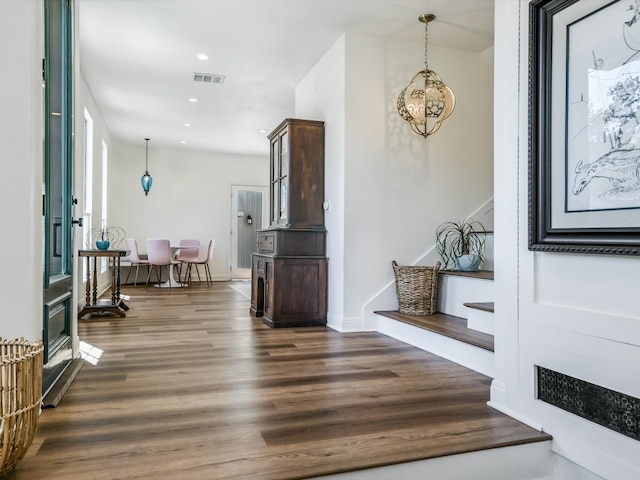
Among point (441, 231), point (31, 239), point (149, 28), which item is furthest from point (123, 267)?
point (31, 239)

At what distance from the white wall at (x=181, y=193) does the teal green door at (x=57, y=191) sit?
6254 mm

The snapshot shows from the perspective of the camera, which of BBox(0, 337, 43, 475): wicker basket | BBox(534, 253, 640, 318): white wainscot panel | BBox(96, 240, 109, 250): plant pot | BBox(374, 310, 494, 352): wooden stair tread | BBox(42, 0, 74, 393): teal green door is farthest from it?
BBox(96, 240, 109, 250): plant pot

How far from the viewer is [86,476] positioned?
4.74ft

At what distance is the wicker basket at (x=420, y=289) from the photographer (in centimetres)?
384

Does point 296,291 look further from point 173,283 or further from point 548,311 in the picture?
point 173,283

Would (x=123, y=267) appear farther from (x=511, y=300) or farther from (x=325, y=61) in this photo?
(x=511, y=300)

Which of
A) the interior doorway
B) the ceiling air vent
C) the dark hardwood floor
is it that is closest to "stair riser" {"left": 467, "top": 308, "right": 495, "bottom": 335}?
the dark hardwood floor

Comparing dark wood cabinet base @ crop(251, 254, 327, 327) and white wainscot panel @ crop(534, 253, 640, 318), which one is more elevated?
white wainscot panel @ crop(534, 253, 640, 318)

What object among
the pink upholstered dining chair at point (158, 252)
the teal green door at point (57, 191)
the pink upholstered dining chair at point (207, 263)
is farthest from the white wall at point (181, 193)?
the teal green door at point (57, 191)

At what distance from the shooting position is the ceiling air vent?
17.0 ft

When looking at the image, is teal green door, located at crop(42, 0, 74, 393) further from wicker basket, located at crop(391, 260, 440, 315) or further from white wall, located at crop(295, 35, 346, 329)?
wicker basket, located at crop(391, 260, 440, 315)

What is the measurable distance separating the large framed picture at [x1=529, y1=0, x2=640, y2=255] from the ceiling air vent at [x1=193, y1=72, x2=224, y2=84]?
4.02m

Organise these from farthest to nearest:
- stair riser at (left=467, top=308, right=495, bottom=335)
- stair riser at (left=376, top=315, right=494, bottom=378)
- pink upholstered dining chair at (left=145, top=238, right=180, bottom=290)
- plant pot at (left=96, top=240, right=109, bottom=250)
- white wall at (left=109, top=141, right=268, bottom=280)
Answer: white wall at (left=109, top=141, right=268, bottom=280)
pink upholstered dining chair at (left=145, top=238, right=180, bottom=290)
plant pot at (left=96, top=240, right=109, bottom=250)
stair riser at (left=467, top=308, right=495, bottom=335)
stair riser at (left=376, top=315, right=494, bottom=378)

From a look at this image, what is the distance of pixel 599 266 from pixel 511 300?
17.9 inches
